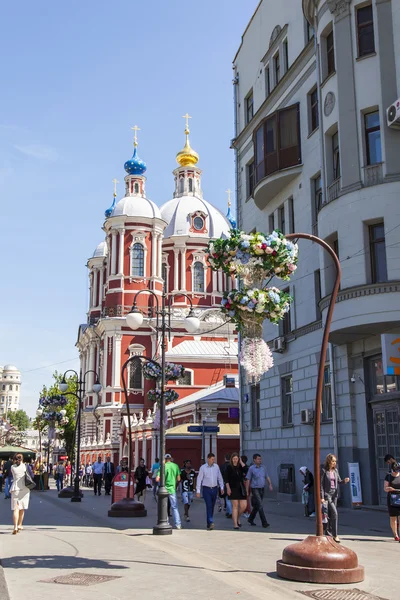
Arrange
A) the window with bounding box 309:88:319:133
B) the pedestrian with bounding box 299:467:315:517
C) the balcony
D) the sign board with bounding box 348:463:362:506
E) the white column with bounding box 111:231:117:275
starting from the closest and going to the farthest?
the balcony < the pedestrian with bounding box 299:467:315:517 < the sign board with bounding box 348:463:362:506 < the window with bounding box 309:88:319:133 < the white column with bounding box 111:231:117:275

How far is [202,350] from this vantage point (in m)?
53.5

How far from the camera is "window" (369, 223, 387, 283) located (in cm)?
1834

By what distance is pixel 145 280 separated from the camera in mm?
63750

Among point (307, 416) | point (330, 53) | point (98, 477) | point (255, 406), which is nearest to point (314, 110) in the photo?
point (330, 53)

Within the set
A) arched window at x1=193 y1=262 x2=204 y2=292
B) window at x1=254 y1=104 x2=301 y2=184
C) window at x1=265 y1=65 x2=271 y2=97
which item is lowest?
window at x1=254 y1=104 x2=301 y2=184

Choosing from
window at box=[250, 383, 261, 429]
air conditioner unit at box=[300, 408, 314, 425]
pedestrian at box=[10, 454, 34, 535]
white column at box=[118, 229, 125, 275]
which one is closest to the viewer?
pedestrian at box=[10, 454, 34, 535]

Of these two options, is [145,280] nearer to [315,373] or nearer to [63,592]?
[315,373]

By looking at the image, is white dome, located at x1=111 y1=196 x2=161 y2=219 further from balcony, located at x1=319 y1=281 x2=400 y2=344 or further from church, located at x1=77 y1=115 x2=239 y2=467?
balcony, located at x1=319 y1=281 x2=400 y2=344

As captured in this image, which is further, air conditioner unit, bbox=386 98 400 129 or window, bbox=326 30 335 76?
window, bbox=326 30 335 76

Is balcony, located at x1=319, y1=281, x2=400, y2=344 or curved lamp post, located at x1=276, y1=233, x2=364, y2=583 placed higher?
balcony, located at x1=319, y1=281, x2=400, y2=344

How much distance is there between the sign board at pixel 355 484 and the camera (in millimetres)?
18672

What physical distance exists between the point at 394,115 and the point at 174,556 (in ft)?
40.4

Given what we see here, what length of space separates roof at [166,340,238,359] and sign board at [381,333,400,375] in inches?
1378

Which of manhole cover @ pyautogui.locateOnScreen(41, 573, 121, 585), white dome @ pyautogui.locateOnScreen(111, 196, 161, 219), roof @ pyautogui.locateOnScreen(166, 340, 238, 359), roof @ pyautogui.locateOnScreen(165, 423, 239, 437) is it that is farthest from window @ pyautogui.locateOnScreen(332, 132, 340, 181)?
white dome @ pyautogui.locateOnScreen(111, 196, 161, 219)
